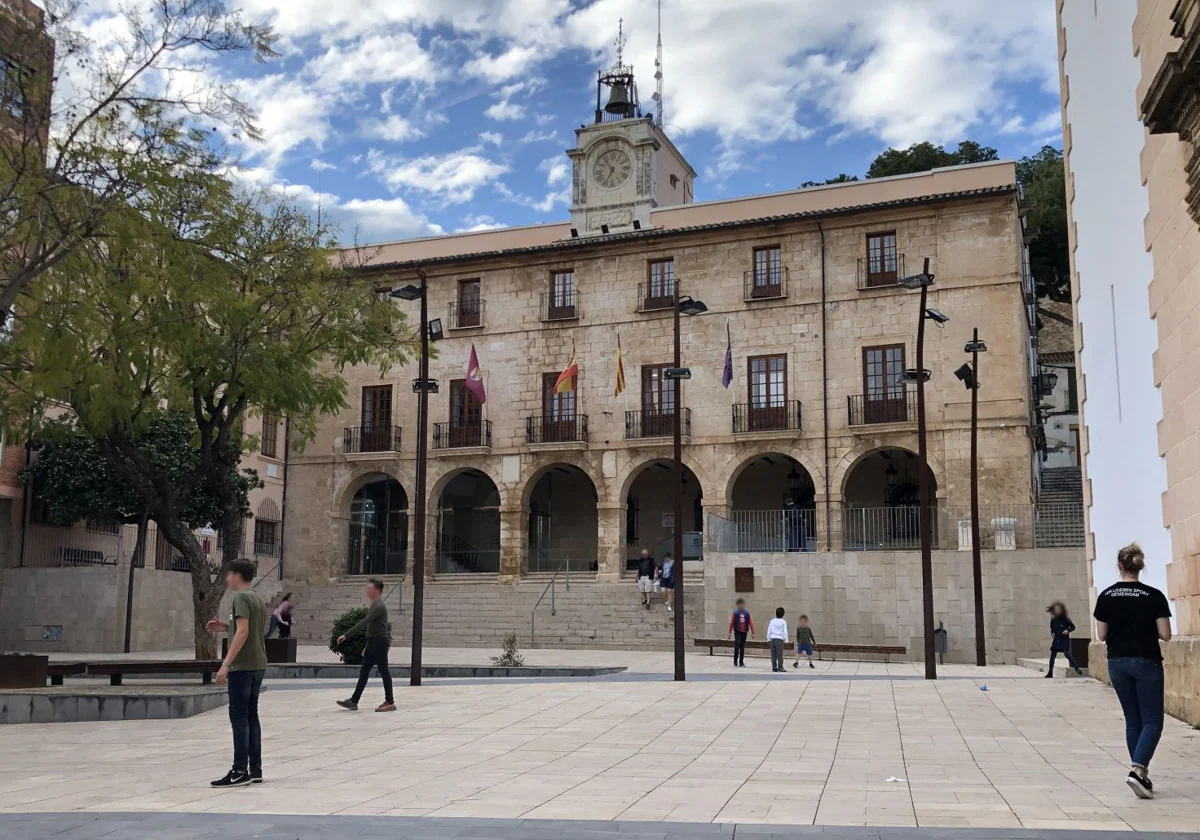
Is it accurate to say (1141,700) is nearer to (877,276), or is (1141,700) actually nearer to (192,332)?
(192,332)

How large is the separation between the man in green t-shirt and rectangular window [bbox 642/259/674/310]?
90.3 ft

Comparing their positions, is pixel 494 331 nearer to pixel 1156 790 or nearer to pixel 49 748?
pixel 49 748

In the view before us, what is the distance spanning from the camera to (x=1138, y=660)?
25.5ft

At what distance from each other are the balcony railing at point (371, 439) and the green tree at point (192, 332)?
13618mm

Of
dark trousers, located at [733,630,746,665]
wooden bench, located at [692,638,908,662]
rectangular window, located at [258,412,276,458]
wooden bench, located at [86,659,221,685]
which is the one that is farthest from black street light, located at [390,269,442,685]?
Result: rectangular window, located at [258,412,276,458]

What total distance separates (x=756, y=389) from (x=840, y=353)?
265 cm

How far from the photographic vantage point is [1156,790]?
26.2 feet

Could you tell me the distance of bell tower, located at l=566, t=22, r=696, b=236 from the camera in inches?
1473

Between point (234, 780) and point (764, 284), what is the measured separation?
28.1 meters

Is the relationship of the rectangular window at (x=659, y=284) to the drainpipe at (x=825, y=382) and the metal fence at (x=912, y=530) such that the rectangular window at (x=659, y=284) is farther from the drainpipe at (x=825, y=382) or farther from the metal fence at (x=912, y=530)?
the metal fence at (x=912, y=530)

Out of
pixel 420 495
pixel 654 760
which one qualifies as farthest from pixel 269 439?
pixel 654 760

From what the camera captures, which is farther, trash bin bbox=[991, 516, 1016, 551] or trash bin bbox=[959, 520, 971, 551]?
trash bin bbox=[991, 516, 1016, 551]

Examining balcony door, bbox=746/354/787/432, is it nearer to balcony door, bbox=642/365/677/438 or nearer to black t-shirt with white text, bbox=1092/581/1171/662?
balcony door, bbox=642/365/677/438

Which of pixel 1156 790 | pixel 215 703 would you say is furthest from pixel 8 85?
pixel 1156 790
